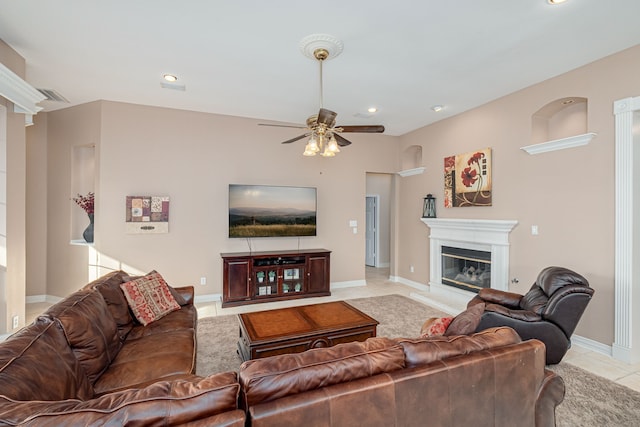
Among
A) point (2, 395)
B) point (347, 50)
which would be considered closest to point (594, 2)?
point (347, 50)

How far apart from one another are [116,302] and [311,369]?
2208 millimetres

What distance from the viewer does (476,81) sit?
12.4 feet

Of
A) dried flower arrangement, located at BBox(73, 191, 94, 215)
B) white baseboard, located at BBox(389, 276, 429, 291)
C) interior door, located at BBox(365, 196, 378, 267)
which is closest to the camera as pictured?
dried flower arrangement, located at BBox(73, 191, 94, 215)

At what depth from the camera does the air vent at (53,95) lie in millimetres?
4045

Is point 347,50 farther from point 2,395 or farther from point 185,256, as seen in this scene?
point 185,256

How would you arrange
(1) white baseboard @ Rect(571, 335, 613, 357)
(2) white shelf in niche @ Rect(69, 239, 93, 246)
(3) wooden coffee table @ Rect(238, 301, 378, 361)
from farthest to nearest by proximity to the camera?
(2) white shelf in niche @ Rect(69, 239, 93, 246) < (1) white baseboard @ Rect(571, 335, 613, 357) < (3) wooden coffee table @ Rect(238, 301, 378, 361)

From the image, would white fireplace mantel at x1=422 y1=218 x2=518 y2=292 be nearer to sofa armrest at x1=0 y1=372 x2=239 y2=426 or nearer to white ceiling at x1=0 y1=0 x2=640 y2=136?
white ceiling at x1=0 y1=0 x2=640 y2=136

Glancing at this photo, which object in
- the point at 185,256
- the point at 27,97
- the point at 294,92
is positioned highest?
the point at 294,92

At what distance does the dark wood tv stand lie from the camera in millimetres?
4676

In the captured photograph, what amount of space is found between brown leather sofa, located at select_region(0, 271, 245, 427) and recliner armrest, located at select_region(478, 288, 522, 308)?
10.1ft

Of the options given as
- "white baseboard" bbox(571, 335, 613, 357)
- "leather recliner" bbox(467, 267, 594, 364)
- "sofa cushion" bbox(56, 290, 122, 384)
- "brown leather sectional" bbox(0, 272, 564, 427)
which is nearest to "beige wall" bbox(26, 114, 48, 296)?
"sofa cushion" bbox(56, 290, 122, 384)

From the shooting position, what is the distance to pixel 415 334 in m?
3.61

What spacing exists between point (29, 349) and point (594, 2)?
14.2ft

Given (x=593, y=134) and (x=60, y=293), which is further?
(x=60, y=293)
